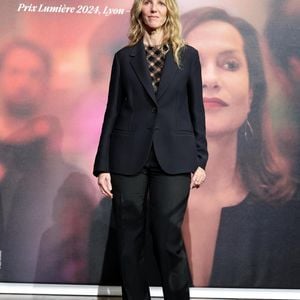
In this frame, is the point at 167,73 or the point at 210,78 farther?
the point at 210,78

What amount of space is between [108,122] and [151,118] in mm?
178

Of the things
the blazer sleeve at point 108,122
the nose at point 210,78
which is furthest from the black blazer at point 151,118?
the nose at point 210,78

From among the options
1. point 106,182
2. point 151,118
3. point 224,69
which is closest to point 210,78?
point 224,69

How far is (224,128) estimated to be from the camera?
2.75 m

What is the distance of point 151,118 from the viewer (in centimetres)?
198

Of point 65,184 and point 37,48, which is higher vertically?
point 37,48

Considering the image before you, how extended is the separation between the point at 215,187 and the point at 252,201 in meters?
0.20

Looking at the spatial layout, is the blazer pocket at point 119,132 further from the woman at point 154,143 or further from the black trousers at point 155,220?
the black trousers at point 155,220

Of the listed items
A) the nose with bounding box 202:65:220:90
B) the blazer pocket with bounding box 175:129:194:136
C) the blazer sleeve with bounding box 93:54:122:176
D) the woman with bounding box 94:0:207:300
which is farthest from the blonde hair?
the nose with bounding box 202:65:220:90

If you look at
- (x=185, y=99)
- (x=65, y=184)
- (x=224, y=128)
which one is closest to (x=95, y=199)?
(x=65, y=184)

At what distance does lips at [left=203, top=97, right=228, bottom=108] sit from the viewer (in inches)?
108

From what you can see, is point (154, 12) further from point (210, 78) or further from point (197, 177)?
point (210, 78)

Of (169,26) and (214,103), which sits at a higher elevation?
(169,26)

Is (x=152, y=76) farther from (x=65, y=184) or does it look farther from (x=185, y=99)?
(x=65, y=184)
